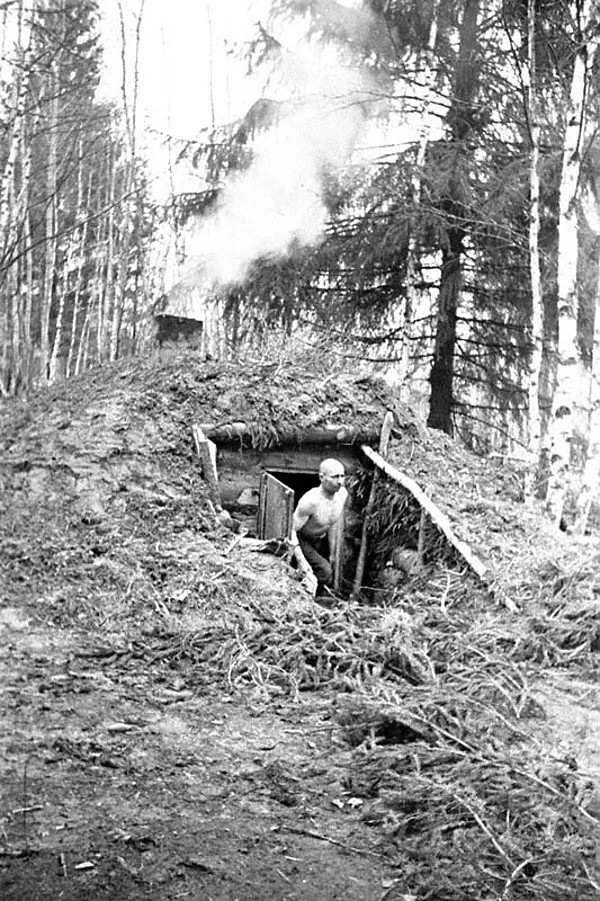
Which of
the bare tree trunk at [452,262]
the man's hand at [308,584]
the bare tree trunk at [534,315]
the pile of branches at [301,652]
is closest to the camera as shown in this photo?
the pile of branches at [301,652]

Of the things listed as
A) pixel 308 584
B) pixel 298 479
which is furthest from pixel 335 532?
pixel 308 584

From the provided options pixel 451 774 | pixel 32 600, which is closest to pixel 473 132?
pixel 32 600

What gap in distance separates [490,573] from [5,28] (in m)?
11.1

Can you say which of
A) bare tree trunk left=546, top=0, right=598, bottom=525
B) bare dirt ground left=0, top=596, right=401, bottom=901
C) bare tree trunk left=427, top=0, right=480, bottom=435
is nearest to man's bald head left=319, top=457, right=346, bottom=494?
bare tree trunk left=546, top=0, right=598, bottom=525

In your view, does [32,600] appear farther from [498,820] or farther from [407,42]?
Answer: [407,42]

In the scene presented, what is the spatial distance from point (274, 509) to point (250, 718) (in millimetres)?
4302

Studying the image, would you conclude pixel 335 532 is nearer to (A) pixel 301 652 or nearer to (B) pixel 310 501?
(B) pixel 310 501

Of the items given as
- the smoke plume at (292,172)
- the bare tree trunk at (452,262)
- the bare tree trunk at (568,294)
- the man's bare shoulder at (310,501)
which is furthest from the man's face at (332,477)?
the smoke plume at (292,172)

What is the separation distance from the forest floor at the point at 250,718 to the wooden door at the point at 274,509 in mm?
893

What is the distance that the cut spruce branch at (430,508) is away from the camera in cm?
856

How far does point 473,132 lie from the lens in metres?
14.6

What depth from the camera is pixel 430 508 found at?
9578 millimetres

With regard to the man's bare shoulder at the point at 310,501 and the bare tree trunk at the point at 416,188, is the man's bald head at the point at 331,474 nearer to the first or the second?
the man's bare shoulder at the point at 310,501

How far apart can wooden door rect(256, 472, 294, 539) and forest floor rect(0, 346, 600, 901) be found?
893mm
